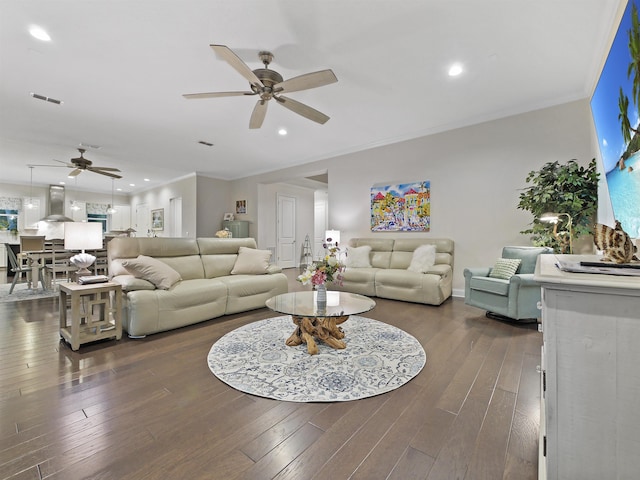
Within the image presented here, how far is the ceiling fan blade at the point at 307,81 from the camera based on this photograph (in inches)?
92.0

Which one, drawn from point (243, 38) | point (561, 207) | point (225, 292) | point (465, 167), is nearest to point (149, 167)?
point (225, 292)

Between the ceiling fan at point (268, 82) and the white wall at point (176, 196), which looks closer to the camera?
the ceiling fan at point (268, 82)

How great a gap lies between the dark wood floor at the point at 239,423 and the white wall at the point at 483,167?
2.20m

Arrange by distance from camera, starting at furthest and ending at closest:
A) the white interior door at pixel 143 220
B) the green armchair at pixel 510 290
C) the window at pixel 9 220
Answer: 1. the white interior door at pixel 143 220
2. the window at pixel 9 220
3. the green armchair at pixel 510 290

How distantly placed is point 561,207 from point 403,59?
243 cm

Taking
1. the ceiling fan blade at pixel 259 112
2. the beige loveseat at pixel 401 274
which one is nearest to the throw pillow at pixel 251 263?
the beige loveseat at pixel 401 274

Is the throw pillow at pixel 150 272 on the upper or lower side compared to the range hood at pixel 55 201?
lower

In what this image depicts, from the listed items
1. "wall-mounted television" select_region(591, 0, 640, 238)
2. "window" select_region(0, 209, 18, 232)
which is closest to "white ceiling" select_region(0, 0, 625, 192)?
"wall-mounted television" select_region(591, 0, 640, 238)

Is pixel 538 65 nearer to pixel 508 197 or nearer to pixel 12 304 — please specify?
pixel 508 197

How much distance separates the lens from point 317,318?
7.98ft

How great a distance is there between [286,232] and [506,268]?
611 cm

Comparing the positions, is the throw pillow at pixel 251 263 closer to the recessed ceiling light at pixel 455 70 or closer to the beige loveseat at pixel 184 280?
the beige loveseat at pixel 184 280

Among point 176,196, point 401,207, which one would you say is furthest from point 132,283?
point 176,196

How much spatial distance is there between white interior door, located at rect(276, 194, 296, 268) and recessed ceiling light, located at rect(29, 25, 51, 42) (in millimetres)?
5937
